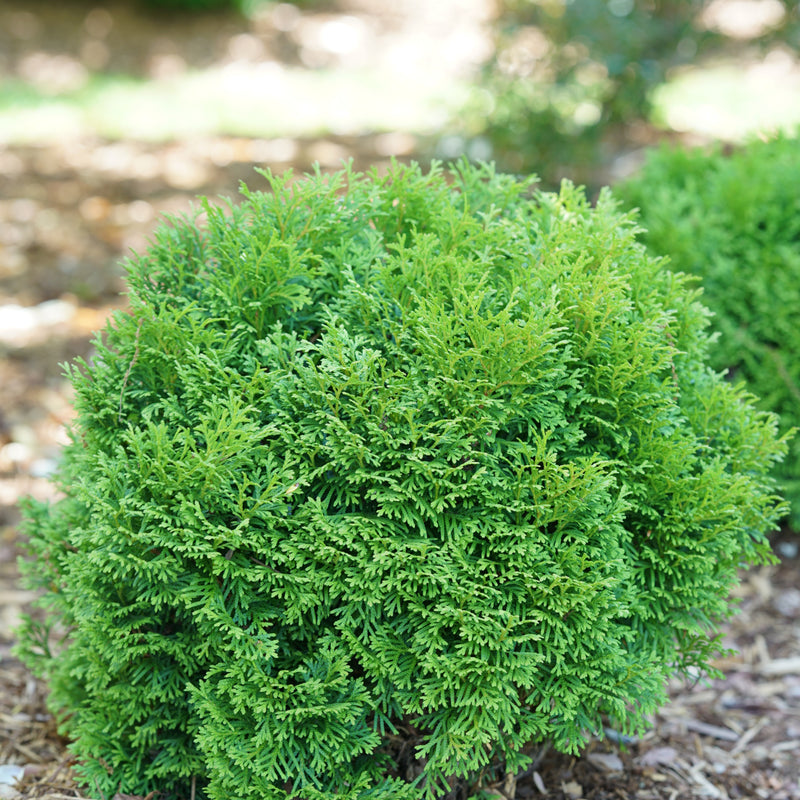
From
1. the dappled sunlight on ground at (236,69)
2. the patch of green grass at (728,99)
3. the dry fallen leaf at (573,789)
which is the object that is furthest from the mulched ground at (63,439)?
the patch of green grass at (728,99)

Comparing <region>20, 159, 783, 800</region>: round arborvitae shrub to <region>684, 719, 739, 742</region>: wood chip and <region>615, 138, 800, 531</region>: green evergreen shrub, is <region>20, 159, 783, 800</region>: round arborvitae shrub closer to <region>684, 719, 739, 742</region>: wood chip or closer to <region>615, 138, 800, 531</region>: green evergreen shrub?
<region>684, 719, 739, 742</region>: wood chip

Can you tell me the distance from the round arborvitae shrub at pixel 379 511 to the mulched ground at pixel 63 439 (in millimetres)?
432

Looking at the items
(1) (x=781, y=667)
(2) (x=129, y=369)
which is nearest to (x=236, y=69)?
(2) (x=129, y=369)

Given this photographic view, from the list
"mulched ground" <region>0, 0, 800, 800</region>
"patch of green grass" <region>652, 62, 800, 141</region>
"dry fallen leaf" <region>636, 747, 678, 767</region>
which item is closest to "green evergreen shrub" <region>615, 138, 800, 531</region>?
"mulched ground" <region>0, 0, 800, 800</region>

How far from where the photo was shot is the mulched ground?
2820 mm

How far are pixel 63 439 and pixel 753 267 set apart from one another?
358 centimetres

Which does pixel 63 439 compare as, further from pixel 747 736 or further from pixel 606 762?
pixel 747 736

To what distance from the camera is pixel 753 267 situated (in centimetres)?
379

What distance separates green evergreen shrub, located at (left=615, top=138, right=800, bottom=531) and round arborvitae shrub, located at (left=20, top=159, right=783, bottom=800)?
1.37 metres

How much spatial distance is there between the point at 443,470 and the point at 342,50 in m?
11.2

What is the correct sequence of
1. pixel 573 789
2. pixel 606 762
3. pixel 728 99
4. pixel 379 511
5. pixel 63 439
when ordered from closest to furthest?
pixel 379 511 → pixel 573 789 → pixel 606 762 → pixel 63 439 → pixel 728 99

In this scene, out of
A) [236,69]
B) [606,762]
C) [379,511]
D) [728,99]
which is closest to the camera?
[379,511]

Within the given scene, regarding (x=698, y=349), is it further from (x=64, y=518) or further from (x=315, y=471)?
(x=64, y=518)

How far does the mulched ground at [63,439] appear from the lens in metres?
2.82
